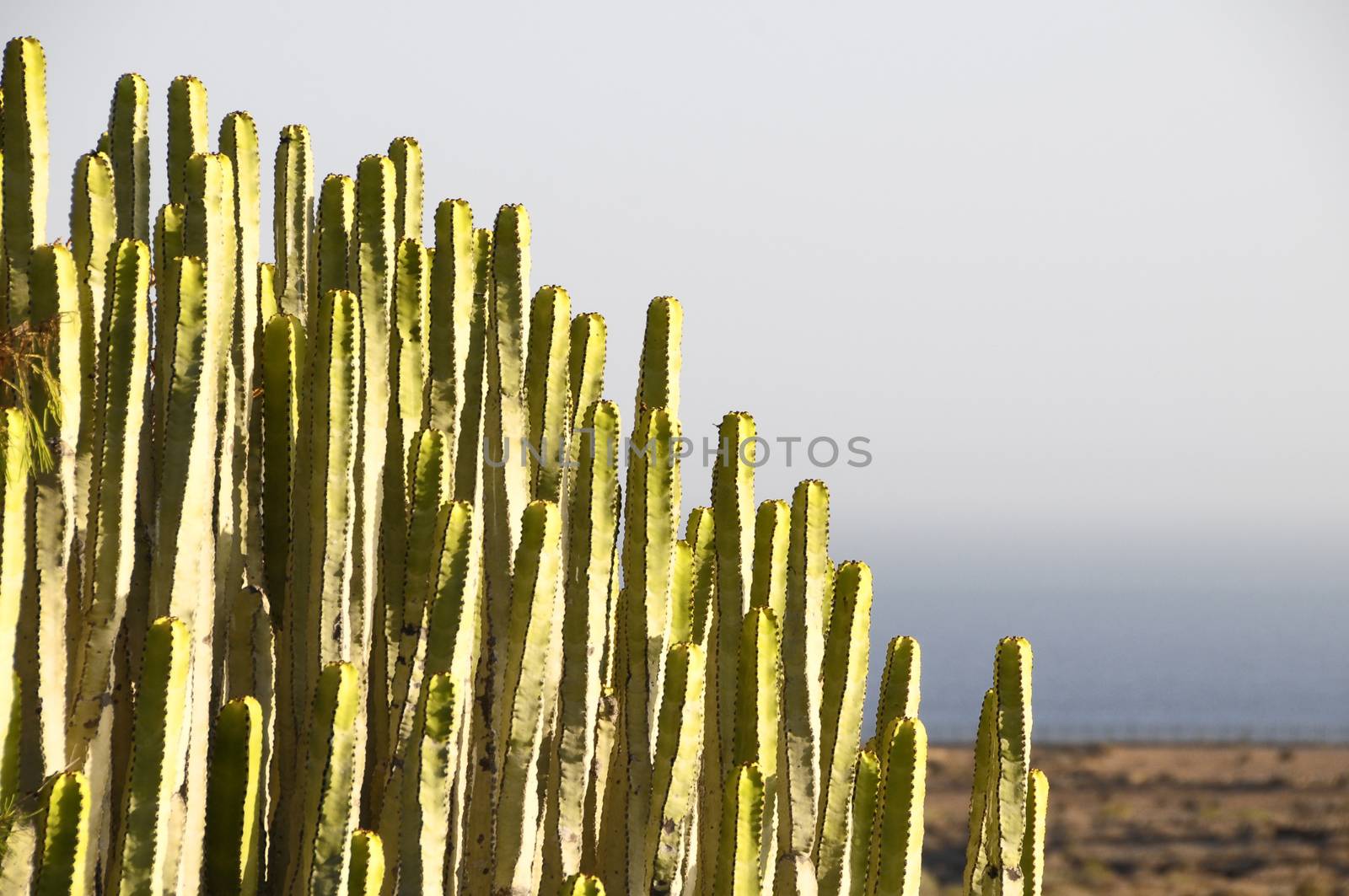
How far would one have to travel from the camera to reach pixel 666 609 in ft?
11.0

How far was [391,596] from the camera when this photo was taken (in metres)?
3.32

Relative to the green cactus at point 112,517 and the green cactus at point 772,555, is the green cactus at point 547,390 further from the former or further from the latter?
the green cactus at point 112,517

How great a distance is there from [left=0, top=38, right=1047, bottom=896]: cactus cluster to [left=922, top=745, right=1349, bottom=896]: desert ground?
856 cm

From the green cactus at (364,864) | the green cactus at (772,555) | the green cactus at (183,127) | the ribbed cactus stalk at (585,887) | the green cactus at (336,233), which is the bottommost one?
the ribbed cactus stalk at (585,887)

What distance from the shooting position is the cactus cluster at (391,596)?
295 centimetres

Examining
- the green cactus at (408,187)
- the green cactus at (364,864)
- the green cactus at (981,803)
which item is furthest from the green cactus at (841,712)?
the green cactus at (408,187)

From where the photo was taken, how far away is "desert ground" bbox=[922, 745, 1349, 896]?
12414mm

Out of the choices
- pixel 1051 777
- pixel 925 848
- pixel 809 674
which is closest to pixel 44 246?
pixel 809 674

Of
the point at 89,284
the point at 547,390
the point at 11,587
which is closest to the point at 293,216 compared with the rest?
the point at 89,284

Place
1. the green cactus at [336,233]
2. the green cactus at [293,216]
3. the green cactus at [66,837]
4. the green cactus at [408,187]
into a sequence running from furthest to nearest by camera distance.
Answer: the green cactus at [293,216] < the green cactus at [408,187] < the green cactus at [336,233] < the green cactus at [66,837]

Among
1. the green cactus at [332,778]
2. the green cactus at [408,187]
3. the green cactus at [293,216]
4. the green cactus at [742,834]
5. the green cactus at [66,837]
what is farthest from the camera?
the green cactus at [293,216]

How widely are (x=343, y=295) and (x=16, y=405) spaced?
82 cm

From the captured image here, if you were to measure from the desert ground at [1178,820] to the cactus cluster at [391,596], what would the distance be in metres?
8.56

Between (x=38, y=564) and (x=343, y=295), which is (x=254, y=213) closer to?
(x=343, y=295)
